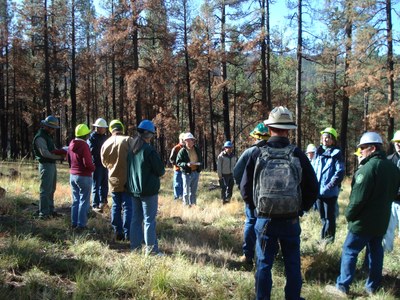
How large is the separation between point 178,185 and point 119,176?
5059 millimetres

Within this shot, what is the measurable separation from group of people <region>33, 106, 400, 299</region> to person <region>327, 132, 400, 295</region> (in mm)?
11

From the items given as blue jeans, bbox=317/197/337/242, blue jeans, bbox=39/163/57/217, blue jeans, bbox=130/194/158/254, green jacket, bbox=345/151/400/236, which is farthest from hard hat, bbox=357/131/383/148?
blue jeans, bbox=39/163/57/217

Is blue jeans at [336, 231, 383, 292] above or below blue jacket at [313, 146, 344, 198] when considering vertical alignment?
below

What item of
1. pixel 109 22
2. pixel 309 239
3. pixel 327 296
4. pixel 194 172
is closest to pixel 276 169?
pixel 327 296

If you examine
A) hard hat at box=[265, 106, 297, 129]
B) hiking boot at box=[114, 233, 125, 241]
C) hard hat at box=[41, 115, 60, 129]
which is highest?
hard hat at box=[41, 115, 60, 129]

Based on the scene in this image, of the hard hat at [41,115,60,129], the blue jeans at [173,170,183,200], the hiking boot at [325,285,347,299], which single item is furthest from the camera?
the blue jeans at [173,170,183,200]

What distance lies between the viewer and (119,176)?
20.6 ft

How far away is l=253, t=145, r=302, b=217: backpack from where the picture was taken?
3.46 metres

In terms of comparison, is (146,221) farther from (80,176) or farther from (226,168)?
(226,168)

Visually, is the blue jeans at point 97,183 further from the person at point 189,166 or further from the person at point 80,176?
the person at point 189,166

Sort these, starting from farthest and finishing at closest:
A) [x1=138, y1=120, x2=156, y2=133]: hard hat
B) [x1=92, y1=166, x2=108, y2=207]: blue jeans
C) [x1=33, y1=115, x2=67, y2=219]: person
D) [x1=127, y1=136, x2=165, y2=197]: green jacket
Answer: [x1=92, y1=166, x2=108, y2=207]: blue jeans < [x1=33, y1=115, x2=67, y2=219]: person < [x1=138, y1=120, x2=156, y2=133]: hard hat < [x1=127, y1=136, x2=165, y2=197]: green jacket

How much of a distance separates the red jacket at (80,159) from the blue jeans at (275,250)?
379 centimetres

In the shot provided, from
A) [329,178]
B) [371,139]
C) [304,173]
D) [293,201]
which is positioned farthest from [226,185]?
[293,201]

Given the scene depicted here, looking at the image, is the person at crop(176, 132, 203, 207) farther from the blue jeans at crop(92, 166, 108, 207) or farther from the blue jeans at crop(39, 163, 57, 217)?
the blue jeans at crop(39, 163, 57, 217)
